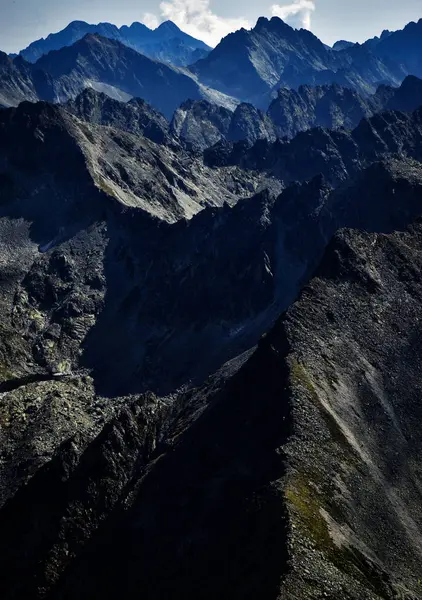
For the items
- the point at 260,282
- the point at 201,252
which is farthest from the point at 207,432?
the point at 201,252

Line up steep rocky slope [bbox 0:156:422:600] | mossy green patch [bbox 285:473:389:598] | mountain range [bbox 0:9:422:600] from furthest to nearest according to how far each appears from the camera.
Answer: mountain range [bbox 0:9:422:600]
steep rocky slope [bbox 0:156:422:600]
mossy green patch [bbox 285:473:389:598]

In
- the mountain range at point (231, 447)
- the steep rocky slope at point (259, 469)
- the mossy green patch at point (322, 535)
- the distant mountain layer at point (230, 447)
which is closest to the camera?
the mossy green patch at point (322, 535)

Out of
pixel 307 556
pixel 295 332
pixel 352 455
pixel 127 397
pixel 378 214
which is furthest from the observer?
pixel 378 214

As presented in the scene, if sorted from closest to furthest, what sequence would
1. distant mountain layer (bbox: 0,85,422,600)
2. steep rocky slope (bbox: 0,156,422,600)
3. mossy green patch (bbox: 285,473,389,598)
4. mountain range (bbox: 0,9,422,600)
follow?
1. mossy green patch (bbox: 285,473,389,598)
2. steep rocky slope (bbox: 0,156,422,600)
3. mountain range (bbox: 0,9,422,600)
4. distant mountain layer (bbox: 0,85,422,600)

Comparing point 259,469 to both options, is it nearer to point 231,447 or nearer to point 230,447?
point 231,447

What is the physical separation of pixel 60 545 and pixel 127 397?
193ft

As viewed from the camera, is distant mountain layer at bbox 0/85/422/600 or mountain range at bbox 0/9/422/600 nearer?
mountain range at bbox 0/9/422/600

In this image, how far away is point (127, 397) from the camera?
5684 inches

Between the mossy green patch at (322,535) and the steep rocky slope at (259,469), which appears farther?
the steep rocky slope at (259,469)

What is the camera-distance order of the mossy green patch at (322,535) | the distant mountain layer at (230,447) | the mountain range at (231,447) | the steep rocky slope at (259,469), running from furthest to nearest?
the distant mountain layer at (230,447) < the mountain range at (231,447) < the steep rocky slope at (259,469) < the mossy green patch at (322,535)

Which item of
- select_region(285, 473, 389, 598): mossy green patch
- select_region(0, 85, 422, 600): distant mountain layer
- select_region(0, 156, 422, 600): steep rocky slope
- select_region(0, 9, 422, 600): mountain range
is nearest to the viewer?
select_region(285, 473, 389, 598): mossy green patch

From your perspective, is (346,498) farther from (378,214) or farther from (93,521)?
(378,214)

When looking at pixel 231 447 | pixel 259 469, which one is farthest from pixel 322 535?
pixel 231 447

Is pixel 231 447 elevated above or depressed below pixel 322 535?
above
